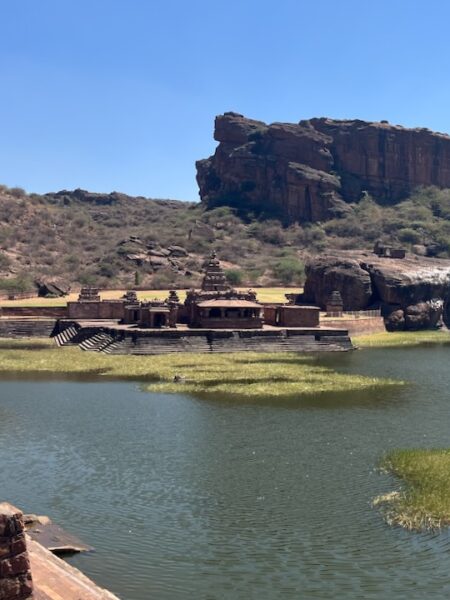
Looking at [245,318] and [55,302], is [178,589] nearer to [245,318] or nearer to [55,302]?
[245,318]

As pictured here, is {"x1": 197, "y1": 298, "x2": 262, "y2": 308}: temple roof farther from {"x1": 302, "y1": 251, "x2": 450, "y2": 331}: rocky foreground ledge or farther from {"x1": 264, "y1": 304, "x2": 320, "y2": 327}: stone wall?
{"x1": 302, "y1": 251, "x2": 450, "y2": 331}: rocky foreground ledge

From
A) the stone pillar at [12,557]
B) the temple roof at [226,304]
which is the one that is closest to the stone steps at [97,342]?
the temple roof at [226,304]

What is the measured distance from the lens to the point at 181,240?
118375mm

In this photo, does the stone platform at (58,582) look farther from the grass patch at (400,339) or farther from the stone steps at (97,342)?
the grass patch at (400,339)

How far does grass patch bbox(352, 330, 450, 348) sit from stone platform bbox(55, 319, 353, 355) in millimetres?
5124

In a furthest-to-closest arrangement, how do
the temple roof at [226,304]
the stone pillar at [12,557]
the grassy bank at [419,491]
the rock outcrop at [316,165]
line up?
the rock outcrop at [316,165]
the temple roof at [226,304]
the grassy bank at [419,491]
the stone pillar at [12,557]

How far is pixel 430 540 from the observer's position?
1756 centimetres

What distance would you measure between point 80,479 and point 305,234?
362 ft

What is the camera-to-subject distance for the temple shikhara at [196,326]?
5650 cm

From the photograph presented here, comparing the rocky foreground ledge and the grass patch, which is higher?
the rocky foreground ledge

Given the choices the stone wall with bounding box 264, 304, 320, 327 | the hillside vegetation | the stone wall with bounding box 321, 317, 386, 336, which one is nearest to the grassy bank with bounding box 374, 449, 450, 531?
the stone wall with bounding box 264, 304, 320, 327

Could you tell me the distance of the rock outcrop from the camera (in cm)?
13488

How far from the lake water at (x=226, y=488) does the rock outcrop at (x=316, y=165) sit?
100577 mm

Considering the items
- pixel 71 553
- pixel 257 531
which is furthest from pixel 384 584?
pixel 71 553
